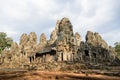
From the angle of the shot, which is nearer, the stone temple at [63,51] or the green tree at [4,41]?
the stone temple at [63,51]

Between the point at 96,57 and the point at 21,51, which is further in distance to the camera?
the point at 21,51

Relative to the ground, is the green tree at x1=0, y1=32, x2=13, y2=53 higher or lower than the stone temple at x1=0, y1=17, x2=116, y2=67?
higher

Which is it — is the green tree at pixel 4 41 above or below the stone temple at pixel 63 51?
above

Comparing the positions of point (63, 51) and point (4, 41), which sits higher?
point (4, 41)

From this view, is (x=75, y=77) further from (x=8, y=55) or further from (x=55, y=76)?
(x=8, y=55)

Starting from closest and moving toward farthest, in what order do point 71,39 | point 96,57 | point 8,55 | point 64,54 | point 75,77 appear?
point 75,77 → point 64,54 → point 71,39 → point 96,57 → point 8,55

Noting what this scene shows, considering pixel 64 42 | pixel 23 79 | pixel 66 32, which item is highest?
pixel 66 32

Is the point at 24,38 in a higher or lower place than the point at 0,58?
higher

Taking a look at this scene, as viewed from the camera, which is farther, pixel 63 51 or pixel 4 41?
pixel 4 41

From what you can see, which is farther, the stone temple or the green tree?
the green tree

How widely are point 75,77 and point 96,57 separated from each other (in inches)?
1160

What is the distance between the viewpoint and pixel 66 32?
1142 inches

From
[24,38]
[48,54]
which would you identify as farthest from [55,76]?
[24,38]

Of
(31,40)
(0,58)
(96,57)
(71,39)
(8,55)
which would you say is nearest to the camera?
(71,39)
